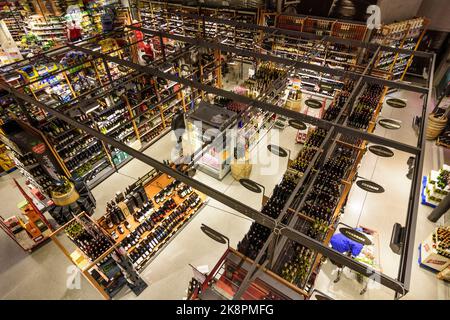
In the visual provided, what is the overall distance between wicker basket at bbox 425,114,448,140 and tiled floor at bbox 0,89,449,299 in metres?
0.97

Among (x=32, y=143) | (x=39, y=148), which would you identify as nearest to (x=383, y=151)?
(x=39, y=148)

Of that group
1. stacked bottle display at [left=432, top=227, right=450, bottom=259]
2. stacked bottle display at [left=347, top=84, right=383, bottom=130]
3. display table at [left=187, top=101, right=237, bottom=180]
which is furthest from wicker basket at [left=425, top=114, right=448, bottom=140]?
display table at [left=187, top=101, right=237, bottom=180]

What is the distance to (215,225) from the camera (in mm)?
6312

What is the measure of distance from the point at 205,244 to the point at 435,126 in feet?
28.3

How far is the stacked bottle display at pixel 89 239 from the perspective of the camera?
181 inches

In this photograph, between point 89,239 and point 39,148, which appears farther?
point 39,148

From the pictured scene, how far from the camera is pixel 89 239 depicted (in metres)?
4.83

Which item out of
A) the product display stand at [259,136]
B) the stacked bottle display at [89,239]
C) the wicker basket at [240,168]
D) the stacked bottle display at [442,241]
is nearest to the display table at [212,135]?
the product display stand at [259,136]

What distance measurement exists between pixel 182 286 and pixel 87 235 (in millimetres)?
2098

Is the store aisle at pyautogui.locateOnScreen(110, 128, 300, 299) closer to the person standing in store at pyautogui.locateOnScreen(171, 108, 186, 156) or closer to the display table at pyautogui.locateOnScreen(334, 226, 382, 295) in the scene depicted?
the person standing in store at pyautogui.locateOnScreen(171, 108, 186, 156)

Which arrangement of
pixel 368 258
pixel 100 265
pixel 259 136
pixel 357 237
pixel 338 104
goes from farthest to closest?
pixel 259 136 < pixel 338 104 < pixel 368 258 < pixel 100 265 < pixel 357 237

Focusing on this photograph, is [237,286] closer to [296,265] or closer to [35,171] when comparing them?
[296,265]

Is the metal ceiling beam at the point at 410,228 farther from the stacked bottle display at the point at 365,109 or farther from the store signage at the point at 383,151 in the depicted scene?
the stacked bottle display at the point at 365,109

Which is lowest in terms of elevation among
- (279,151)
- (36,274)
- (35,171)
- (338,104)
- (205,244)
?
(36,274)
